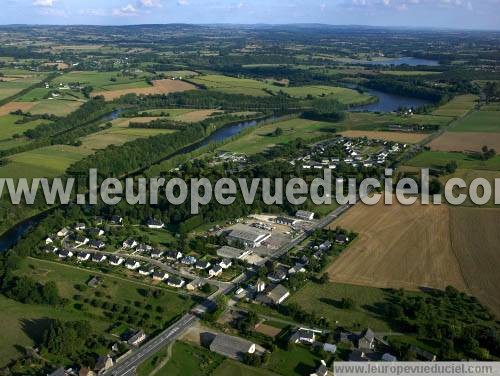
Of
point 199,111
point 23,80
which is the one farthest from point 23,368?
point 23,80

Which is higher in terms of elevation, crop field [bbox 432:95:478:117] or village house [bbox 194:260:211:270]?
crop field [bbox 432:95:478:117]

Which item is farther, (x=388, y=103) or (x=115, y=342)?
(x=388, y=103)

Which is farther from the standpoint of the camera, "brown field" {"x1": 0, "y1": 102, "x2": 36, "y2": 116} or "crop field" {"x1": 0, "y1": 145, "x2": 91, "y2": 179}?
"brown field" {"x1": 0, "y1": 102, "x2": 36, "y2": 116}

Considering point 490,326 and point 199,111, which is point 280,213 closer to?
point 490,326

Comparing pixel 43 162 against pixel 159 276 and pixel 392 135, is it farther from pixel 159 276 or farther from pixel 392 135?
pixel 392 135

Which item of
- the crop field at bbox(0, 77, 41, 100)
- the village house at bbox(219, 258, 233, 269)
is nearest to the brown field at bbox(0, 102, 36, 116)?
the crop field at bbox(0, 77, 41, 100)

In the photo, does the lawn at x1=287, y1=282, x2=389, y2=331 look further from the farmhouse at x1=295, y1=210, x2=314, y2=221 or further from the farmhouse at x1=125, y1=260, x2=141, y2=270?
the farmhouse at x1=125, y1=260, x2=141, y2=270
